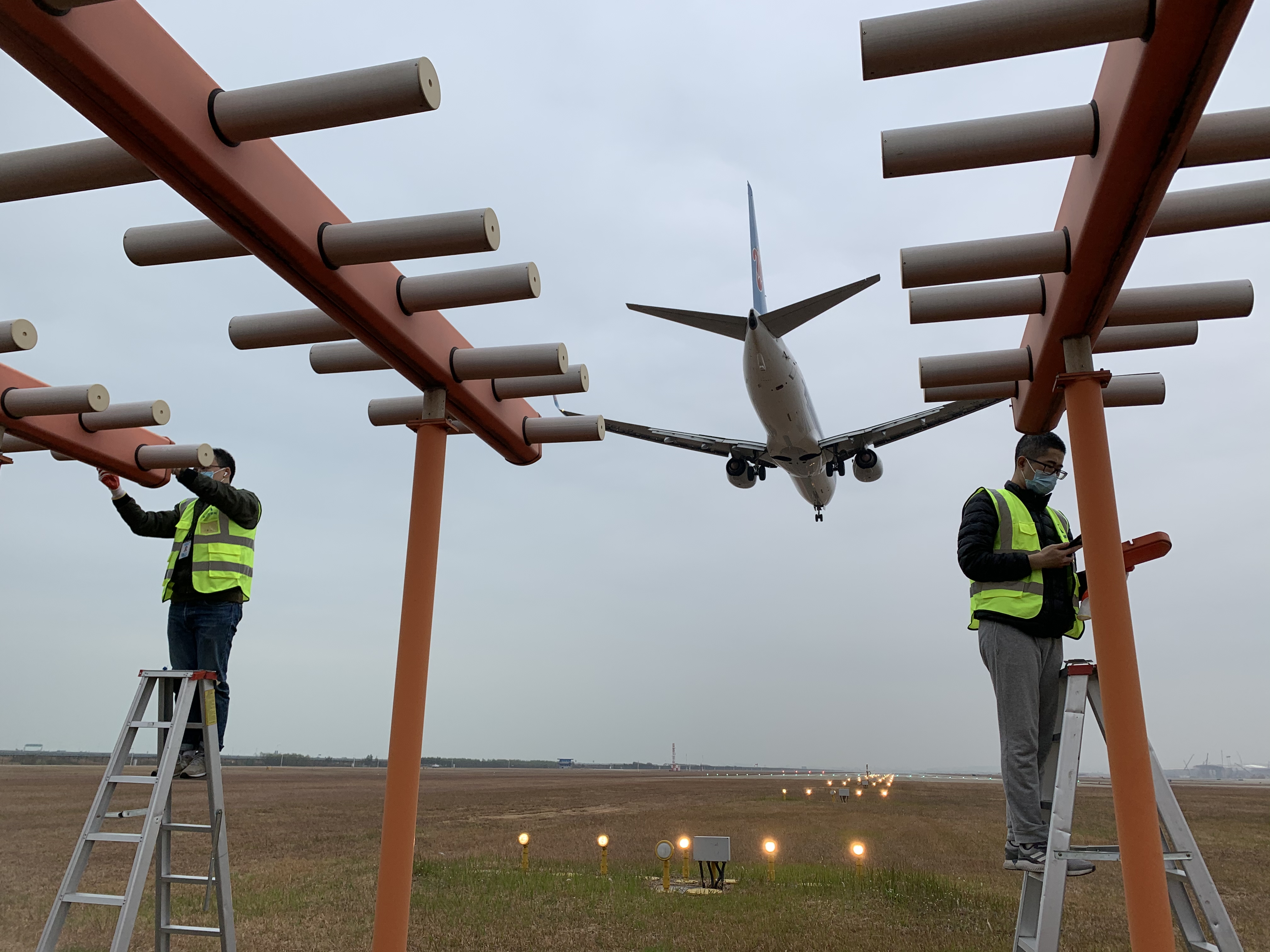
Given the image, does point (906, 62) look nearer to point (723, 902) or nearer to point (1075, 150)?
point (1075, 150)

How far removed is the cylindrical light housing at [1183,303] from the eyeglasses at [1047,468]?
852 millimetres

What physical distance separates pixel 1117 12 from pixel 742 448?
27866mm

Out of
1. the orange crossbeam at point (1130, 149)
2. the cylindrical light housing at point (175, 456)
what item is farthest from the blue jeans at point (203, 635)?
the orange crossbeam at point (1130, 149)

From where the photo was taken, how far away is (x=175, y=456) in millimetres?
6160

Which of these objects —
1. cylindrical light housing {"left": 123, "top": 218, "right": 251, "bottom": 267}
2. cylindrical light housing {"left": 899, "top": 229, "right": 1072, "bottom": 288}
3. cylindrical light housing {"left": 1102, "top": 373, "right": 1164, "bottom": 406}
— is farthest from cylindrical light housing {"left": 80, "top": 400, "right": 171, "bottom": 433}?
cylindrical light housing {"left": 1102, "top": 373, "right": 1164, "bottom": 406}

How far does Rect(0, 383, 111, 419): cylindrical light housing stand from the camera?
5.48 metres

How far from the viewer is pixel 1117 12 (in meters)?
2.72

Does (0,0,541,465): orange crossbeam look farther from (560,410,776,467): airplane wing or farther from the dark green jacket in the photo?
(560,410,776,467): airplane wing

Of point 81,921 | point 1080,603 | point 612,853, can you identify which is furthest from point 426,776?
point 1080,603

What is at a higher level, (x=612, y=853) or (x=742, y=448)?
(x=742, y=448)

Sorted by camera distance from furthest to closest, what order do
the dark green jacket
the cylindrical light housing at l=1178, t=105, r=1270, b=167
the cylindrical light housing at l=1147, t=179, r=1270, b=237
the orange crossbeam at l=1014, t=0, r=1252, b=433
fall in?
the dark green jacket → the cylindrical light housing at l=1147, t=179, r=1270, b=237 → the cylindrical light housing at l=1178, t=105, r=1270, b=167 → the orange crossbeam at l=1014, t=0, r=1252, b=433

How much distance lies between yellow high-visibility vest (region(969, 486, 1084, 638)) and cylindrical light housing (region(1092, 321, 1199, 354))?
3.35 feet

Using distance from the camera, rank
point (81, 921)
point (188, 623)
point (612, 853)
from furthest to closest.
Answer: point (612, 853) → point (81, 921) → point (188, 623)

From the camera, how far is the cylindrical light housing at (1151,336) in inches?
188
